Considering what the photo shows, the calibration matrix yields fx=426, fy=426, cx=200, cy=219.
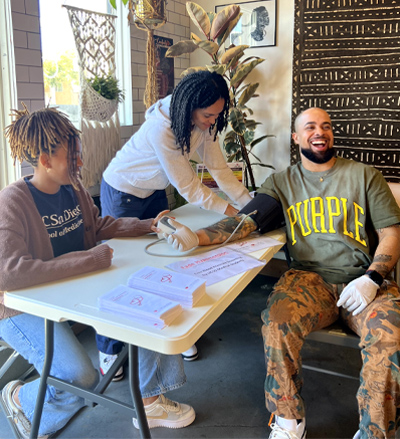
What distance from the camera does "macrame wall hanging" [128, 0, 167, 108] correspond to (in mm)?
2566

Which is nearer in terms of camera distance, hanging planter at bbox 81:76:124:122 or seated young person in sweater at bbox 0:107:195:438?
seated young person in sweater at bbox 0:107:195:438

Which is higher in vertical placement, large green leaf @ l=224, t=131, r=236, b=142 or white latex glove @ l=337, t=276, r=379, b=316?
large green leaf @ l=224, t=131, r=236, b=142

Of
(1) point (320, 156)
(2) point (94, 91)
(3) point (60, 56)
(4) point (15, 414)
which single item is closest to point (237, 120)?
(2) point (94, 91)

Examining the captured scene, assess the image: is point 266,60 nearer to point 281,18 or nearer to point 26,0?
point 281,18

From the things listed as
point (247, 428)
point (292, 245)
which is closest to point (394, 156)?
point (292, 245)

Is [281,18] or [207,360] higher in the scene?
[281,18]

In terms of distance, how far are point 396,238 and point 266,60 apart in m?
1.93

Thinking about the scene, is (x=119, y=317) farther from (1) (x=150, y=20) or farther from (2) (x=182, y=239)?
(1) (x=150, y=20)

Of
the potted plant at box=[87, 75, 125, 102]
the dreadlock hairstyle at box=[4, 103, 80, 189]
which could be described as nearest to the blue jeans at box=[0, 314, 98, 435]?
the dreadlock hairstyle at box=[4, 103, 80, 189]

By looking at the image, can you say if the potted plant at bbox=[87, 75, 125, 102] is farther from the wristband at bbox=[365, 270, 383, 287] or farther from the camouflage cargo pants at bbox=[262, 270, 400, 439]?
the wristband at bbox=[365, 270, 383, 287]

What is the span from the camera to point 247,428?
5.90ft

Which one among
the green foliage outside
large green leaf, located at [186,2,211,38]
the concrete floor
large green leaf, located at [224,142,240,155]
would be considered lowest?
the concrete floor

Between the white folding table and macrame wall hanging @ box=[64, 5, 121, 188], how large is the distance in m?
1.17

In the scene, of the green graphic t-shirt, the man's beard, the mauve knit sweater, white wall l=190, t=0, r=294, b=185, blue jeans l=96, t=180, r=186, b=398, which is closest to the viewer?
the mauve knit sweater
